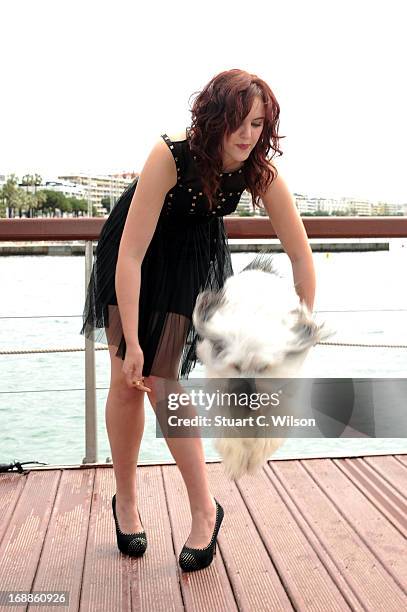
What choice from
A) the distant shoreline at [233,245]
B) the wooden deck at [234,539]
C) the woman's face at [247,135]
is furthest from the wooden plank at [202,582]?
the woman's face at [247,135]

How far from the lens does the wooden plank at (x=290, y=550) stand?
162 cm

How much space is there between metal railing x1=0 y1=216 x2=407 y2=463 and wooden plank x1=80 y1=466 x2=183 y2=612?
35cm

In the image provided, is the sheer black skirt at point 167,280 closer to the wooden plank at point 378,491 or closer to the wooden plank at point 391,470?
the wooden plank at point 378,491

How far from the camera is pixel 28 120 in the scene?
23.9 m

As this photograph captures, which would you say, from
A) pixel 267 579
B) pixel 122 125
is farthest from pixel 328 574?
pixel 122 125

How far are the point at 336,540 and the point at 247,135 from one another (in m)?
1.10

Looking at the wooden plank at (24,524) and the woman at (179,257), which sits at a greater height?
the woman at (179,257)

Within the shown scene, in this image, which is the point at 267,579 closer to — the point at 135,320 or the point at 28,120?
the point at 135,320

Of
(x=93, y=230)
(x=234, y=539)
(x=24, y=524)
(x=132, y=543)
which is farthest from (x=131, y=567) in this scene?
(x=93, y=230)

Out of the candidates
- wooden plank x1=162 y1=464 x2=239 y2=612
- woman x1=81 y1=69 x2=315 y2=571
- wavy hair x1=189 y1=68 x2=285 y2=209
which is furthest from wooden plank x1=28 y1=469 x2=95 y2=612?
wavy hair x1=189 y1=68 x2=285 y2=209

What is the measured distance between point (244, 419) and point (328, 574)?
549mm

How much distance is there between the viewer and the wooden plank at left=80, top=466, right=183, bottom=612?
1.62 metres

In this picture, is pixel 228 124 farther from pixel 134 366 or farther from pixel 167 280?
pixel 134 366

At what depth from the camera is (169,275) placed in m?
1.76
